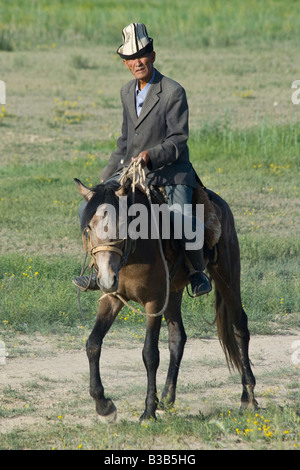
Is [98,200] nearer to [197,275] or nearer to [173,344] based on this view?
[197,275]

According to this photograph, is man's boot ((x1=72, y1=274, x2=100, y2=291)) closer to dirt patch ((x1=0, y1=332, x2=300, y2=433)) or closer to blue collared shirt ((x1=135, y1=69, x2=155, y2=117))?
dirt patch ((x1=0, y1=332, x2=300, y2=433))

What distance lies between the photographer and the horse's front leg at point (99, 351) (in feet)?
20.7

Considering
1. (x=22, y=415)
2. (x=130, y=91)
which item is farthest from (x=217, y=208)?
(x=22, y=415)

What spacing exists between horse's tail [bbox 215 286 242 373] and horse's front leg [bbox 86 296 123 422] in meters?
1.39

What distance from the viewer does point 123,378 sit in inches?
307

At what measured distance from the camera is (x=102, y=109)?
787 inches

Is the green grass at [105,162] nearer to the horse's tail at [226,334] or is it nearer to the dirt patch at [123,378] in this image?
the dirt patch at [123,378]

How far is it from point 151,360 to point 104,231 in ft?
3.77

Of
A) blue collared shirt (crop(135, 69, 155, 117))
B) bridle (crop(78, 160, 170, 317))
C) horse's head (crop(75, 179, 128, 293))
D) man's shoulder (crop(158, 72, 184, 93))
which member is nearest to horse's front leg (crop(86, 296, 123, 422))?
bridle (crop(78, 160, 170, 317))

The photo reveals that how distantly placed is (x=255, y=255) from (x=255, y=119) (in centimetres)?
833

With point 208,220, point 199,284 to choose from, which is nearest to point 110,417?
point 199,284

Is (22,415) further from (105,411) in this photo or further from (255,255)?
(255,255)

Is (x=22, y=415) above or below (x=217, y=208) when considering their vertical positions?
below
